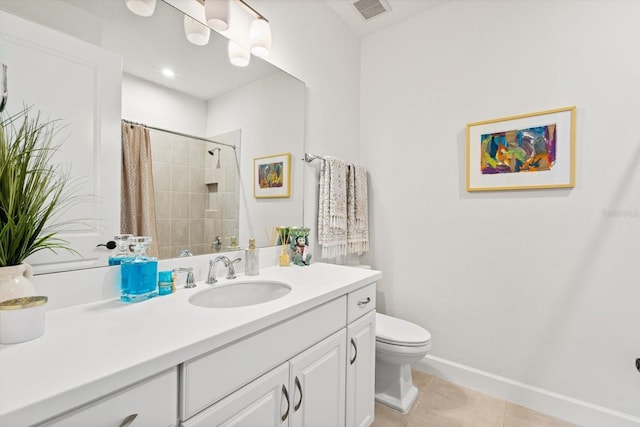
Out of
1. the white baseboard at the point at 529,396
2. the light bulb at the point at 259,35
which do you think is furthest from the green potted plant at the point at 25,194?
the white baseboard at the point at 529,396

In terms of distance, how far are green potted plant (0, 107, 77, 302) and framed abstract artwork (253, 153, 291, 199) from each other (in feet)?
2.71

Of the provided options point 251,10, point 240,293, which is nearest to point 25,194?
point 240,293

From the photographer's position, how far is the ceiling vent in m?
2.03

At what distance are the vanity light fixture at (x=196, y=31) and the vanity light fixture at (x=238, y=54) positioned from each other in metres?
0.13

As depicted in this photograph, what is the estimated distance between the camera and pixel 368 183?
2412 millimetres

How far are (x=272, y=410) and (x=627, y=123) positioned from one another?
83.7 inches

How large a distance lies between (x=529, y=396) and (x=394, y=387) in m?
0.80

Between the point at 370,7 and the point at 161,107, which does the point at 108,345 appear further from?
the point at 370,7

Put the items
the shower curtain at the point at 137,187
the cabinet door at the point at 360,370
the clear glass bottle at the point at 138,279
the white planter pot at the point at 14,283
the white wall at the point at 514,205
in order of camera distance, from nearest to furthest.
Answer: the white planter pot at the point at 14,283
the clear glass bottle at the point at 138,279
the shower curtain at the point at 137,187
the cabinet door at the point at 360,370
the white wall at the point at 514,205

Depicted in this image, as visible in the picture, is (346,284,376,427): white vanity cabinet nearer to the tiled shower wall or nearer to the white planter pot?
the tiled shower wall

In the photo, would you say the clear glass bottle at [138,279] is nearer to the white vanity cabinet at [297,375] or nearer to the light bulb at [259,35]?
the white vanity cabinet at [297,375]

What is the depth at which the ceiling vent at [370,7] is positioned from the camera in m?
2.03

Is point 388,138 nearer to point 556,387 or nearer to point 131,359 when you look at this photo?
point 556,387

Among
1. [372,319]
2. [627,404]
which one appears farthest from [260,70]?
[627,404]
